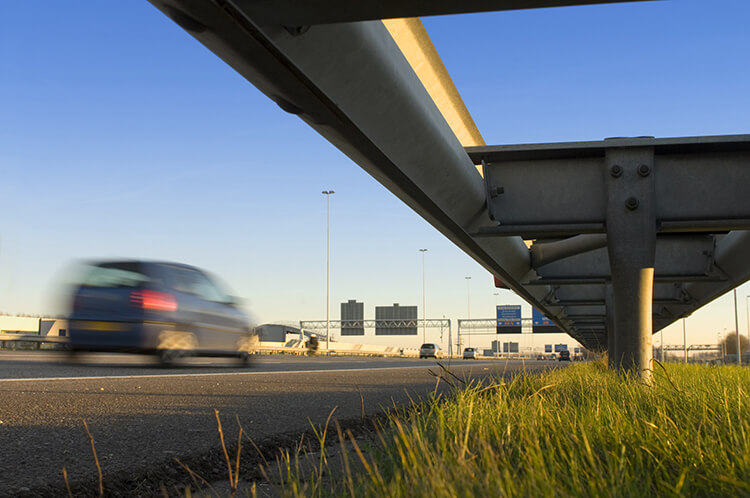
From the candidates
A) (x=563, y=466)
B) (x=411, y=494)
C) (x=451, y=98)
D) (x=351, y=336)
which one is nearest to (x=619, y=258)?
(x=451, y=98)

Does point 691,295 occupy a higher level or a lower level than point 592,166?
lower

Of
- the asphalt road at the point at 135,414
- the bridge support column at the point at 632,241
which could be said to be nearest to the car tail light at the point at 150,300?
the asphalt road at the point at 135,414

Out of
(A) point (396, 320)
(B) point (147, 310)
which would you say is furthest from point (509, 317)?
(B) point (147, 310)

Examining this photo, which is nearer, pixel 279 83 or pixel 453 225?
pixel 279 83

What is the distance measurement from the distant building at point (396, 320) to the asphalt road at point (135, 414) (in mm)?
84683

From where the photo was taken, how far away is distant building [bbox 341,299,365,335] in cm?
9931

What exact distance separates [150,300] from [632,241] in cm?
700

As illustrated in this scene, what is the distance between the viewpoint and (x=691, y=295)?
18.2 meters

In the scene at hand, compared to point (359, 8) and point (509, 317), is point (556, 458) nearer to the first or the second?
point (359, 8)

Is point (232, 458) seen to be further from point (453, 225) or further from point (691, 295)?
point (691, 295)

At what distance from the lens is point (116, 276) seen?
10.7 metres

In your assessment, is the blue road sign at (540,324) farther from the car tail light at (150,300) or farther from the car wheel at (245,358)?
the car tail light at (150,300)

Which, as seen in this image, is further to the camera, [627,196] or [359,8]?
[627,196]

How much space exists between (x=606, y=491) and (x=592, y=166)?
7702mm
